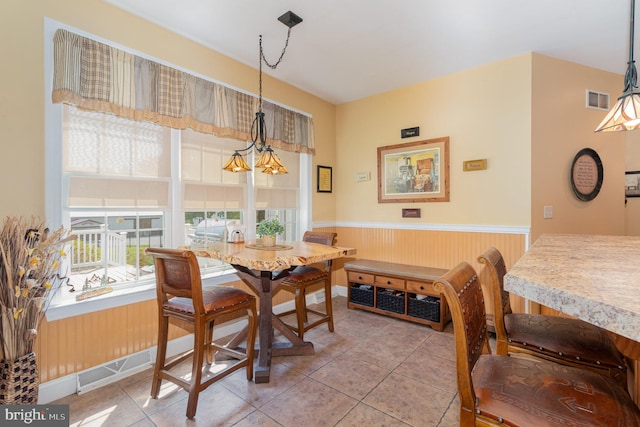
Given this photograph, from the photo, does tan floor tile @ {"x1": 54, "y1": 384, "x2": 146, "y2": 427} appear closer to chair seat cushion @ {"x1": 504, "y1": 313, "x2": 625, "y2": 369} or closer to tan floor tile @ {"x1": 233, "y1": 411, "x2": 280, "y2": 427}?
tan floor tile @ {"x1": 233, "y1": 411, "x2": 280, "y2": 427}

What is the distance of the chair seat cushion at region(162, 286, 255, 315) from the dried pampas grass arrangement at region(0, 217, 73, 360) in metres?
0.65

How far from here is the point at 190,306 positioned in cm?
187

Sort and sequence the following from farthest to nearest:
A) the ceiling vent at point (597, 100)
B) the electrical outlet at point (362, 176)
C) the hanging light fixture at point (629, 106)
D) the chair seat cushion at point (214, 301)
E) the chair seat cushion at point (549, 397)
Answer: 1. the electrical outlet at point (362, 176)
2. the ceiling vent at point (597, 100)
3. the chair seat cushion at point (214, 301)
4. the hanging light fixture at point (629, 106)
5. the chair seat cushion at point (549, 397)

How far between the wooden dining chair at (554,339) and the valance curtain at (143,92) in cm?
258

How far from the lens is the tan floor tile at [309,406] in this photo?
5.87 ft

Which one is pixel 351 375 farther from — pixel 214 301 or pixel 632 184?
pixel 632 184

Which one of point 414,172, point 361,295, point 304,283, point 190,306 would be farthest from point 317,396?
point 414,172

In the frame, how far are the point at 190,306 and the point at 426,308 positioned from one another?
2.44 metres

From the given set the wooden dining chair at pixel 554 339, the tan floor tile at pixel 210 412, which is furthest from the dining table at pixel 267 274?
the wooden dining chair at pixel 554 339

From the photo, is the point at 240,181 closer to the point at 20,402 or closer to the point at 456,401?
the point at 20,402

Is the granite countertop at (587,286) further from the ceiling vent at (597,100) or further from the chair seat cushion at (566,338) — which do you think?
the ceiling vent at (597,100)

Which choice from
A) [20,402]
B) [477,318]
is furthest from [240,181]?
[477,318]

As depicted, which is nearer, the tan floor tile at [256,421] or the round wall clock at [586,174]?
the tan floor tile at [256,421]

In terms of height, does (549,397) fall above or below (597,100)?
below
